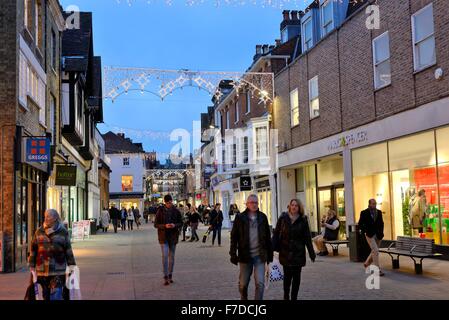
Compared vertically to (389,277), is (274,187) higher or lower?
higher

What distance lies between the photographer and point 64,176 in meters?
20.5

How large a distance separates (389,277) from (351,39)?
1022cm

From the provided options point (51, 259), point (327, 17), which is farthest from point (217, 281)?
point (327, 17)

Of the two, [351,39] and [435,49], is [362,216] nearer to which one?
[435,49]

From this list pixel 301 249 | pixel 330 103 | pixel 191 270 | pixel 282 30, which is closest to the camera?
pixel 301 249

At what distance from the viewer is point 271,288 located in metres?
10.8

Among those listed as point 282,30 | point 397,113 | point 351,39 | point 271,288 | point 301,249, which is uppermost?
point 282,30

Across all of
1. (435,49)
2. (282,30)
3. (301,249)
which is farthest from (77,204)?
(301,249)

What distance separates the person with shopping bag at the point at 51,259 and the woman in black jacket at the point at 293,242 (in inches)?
119

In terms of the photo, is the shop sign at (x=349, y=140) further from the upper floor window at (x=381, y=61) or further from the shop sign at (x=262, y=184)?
the shop sign at (x=262, y=184)

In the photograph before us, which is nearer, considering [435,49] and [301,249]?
[301,249]

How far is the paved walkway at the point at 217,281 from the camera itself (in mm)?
10055

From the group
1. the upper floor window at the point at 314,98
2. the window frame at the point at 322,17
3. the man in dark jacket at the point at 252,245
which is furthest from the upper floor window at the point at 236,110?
the man in dark jacket at the point at 252,245

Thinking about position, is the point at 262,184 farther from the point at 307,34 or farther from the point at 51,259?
the point at 51,259
